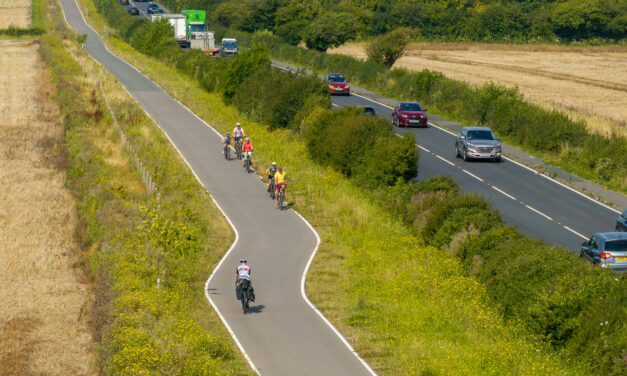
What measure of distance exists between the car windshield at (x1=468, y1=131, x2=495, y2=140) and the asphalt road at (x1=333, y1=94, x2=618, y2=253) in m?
1.29

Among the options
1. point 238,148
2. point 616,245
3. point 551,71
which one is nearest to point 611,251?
point 616,245

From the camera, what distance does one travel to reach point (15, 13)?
145625 millimetres

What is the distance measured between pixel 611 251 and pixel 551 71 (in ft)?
238

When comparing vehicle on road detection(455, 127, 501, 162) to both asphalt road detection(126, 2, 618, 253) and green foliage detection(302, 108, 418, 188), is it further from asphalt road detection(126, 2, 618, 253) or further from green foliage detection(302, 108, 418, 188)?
green foliage detection(302, 108, 418, 188)

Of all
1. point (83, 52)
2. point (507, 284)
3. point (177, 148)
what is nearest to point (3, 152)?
point (177, 148)

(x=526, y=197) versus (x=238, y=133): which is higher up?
(x=238, y=133)

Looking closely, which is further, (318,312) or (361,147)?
(361,147)

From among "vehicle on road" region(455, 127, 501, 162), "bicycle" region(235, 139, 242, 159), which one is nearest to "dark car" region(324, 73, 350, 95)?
"vehicle on road" region(455, 127, 501, 162)

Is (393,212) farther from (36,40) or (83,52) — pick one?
(36,40)

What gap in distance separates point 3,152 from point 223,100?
20296 mm

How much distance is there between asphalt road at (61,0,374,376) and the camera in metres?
19.0

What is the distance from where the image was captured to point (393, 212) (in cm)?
3291

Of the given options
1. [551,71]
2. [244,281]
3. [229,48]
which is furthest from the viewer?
[229,48]

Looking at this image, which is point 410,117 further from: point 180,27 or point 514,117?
point 180,27
